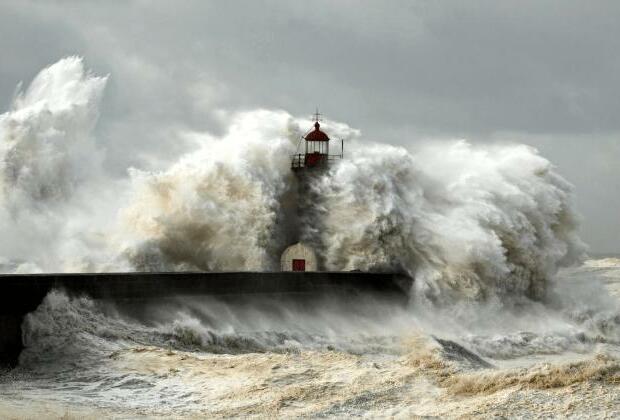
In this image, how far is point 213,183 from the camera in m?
20.0

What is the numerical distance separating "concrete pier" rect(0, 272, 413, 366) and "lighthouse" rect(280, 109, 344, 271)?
6.59 ft

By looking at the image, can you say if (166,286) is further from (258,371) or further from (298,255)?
(298,255)

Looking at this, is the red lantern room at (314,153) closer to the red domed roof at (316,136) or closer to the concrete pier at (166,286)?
the red domed roof at (316,136)

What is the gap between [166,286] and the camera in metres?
13.7

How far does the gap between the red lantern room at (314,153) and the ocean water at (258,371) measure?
5467 millimetres

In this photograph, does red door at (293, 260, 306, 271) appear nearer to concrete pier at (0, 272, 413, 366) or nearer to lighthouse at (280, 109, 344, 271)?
lighthouse at (280, 109, 344, 271)

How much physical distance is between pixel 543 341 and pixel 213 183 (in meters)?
7.54

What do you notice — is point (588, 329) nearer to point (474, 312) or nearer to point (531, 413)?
point (474, 312)

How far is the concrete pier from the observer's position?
1115cm

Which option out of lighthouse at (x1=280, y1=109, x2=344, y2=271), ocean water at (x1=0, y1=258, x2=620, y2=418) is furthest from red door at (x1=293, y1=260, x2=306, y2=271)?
ocean water at (x1=0, y1=258, x2=620, y2=418)

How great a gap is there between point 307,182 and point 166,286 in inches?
298

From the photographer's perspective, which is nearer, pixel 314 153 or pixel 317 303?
pixel 317 303

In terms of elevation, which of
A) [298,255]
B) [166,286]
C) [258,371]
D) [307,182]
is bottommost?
[258,371]

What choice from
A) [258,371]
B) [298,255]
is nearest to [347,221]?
[298,255]
